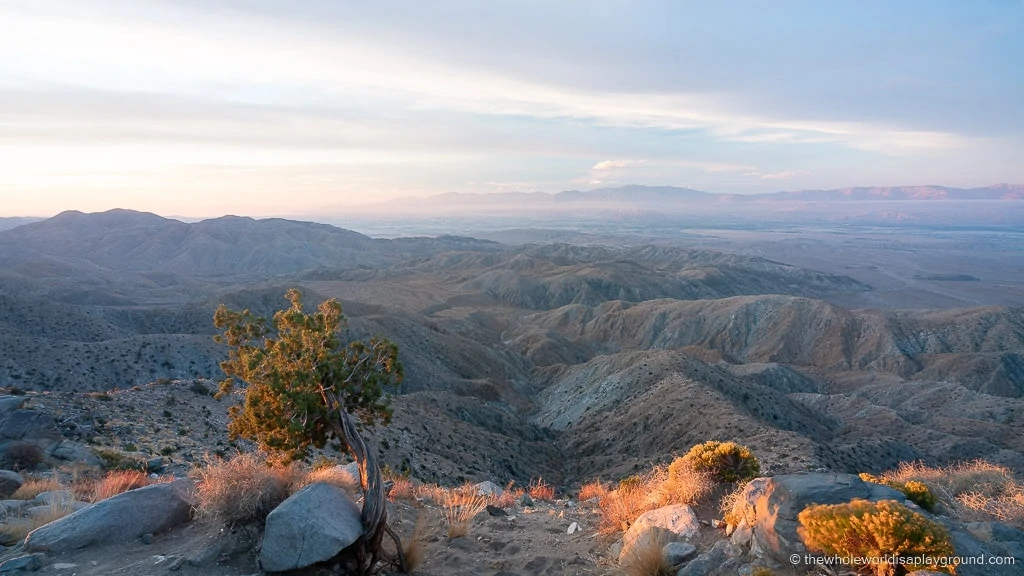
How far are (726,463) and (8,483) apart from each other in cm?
1319

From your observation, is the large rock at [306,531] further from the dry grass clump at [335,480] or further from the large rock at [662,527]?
the large rock at [662,527]

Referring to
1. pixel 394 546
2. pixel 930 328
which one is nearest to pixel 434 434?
pixel 394 546

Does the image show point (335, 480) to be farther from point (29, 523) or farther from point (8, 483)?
point (8, 483)

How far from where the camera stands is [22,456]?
45.3ft

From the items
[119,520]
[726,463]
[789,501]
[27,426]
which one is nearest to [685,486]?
[726,463]

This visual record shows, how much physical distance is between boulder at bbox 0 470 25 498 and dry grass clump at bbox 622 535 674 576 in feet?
35.9

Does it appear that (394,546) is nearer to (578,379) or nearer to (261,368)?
(261,368)

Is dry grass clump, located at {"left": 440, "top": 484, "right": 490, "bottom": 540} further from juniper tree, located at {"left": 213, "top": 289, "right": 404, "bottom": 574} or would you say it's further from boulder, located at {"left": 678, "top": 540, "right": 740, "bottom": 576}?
boulder, located at {"left": 678, "top": 540, "right": 740, "bottom": 576}

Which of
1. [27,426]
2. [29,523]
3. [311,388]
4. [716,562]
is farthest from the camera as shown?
[27,426]

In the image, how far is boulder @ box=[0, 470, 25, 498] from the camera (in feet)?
34.1

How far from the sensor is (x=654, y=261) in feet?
521

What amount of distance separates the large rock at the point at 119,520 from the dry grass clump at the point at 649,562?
6.39 metres

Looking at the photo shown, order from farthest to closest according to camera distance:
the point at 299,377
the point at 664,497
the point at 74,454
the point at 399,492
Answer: the point at 74,454
the point at 399,492
the point at 664,497
the point at 299,377

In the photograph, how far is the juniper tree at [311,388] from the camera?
7777 millimetres
